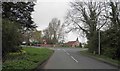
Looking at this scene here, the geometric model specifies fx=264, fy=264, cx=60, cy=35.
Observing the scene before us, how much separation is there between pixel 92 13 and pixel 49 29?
6862cm

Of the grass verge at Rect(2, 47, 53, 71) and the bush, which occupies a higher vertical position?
the bush

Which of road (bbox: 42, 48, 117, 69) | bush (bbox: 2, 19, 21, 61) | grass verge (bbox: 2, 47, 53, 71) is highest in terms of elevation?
bush (bbox: 2, 19, 21, 61)

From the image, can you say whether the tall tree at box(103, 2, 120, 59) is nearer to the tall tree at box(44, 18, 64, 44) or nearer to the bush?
the bush

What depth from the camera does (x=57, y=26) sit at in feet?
424

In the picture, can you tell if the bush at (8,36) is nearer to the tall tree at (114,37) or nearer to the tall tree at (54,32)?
the tall tree at (114,37)

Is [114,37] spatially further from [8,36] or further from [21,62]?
[21,62]

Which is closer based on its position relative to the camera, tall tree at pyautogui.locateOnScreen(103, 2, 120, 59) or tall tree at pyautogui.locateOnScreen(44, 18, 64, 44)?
tall tree at pyautogui.locateOnScreen(103, 2, 120, 59)

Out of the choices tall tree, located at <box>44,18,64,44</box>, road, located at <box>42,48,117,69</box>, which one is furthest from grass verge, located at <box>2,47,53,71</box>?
tall tree, located at <box>44,18,64,44</box>

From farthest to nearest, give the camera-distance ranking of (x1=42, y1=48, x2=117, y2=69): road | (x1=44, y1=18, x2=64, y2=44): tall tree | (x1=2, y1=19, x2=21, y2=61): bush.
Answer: (x1=44, y1=18, x2=64, y2=44): tall tree
(x1=2, y1=19, x2=21, y2=61): bush
(x1=42, y1=48, x2=117, y2=69): road

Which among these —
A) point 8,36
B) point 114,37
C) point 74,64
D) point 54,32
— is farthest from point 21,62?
point 54,32

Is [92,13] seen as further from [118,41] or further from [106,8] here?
[118,41]

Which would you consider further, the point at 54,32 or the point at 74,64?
the point at 54,32

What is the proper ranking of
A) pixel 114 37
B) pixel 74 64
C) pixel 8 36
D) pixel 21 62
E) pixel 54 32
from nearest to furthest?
pixel 21 62 → pixel 74 64 → pixel 8 36 → pixel 114 37 → pixel 54 32

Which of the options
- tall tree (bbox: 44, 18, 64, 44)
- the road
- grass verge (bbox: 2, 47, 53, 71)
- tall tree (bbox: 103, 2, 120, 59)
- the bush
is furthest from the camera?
tall tree (bbox: 44, 18, 64, 44)
